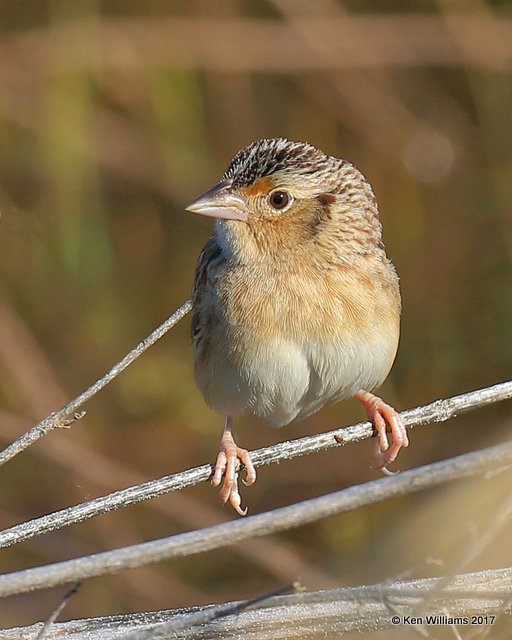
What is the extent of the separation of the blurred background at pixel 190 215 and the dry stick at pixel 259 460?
10.8ft

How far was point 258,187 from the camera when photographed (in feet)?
15.0

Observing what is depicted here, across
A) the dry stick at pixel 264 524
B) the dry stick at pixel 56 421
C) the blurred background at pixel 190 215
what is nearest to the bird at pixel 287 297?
the dry stick at pixel 56 421

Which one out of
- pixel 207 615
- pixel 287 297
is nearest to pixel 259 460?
pixel 287 297

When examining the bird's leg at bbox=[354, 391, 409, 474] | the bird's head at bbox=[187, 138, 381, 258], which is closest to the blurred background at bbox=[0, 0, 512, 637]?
the bird's leg at bbox=[354, 391, 409, 474]

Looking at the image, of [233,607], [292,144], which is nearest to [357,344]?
[292,144]

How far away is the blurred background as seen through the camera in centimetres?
768

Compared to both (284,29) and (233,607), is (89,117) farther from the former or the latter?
(233,607)

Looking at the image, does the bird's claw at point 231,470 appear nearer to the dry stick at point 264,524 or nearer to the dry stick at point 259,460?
the dry stick at point 259,460

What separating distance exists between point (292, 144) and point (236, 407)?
1.01 m

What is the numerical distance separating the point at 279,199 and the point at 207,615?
1.97m

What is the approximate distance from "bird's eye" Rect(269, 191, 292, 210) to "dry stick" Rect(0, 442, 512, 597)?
72.8 inches

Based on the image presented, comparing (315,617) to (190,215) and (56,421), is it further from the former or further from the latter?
(190,215)

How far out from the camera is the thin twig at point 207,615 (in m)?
3.02

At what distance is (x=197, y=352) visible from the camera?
4793 mm
